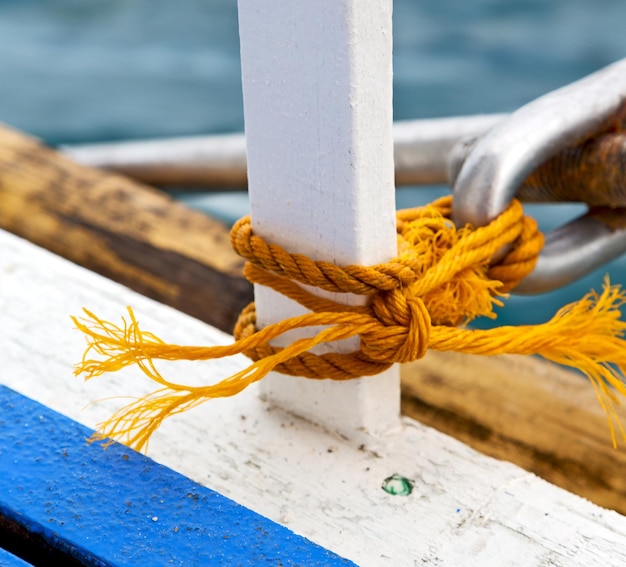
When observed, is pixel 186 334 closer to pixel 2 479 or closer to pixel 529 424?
pixel 2 479

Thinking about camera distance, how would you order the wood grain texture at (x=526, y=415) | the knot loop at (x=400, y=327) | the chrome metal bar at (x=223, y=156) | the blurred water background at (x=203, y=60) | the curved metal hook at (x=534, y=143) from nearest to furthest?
the knot loop at (x=400, y=327), the curved metal hook at (x=534, y=143), the wood grain texture at (x=526, y=415), the chrome metal bar at (x=223, y=156), the blurred water background at (x=203, y=60)

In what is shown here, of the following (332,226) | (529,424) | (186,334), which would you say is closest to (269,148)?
(332,226)

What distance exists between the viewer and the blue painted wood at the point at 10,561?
0.72 metres

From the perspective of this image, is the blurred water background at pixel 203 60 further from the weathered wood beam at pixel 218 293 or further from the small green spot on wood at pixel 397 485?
the small green spot on wood at pixel 397 485

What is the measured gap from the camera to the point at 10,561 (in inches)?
28.5

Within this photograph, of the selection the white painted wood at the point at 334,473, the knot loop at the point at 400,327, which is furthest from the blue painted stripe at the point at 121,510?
the knot loop at the point at 400,327

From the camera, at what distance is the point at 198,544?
29.9 inches

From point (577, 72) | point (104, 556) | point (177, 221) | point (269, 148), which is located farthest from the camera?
point (577, 72)

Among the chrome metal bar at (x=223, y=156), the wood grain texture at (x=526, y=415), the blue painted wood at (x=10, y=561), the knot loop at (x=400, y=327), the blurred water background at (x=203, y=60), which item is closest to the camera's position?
the blue painted wood at (x=10, y=561)

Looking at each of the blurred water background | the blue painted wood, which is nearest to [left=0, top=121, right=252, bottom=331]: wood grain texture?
the blue painted wood

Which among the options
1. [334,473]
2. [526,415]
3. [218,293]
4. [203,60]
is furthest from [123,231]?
[203,60]

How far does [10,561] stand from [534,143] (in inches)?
26.6

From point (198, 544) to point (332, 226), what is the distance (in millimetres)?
312

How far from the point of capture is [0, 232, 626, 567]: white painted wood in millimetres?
805
